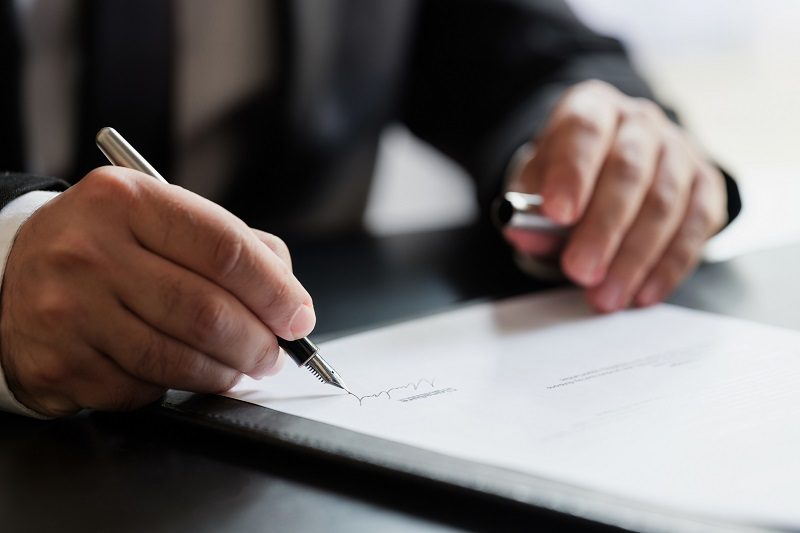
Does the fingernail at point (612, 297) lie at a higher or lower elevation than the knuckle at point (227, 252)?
lower

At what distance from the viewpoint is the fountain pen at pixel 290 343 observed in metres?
0.36

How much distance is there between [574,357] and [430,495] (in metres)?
0.17

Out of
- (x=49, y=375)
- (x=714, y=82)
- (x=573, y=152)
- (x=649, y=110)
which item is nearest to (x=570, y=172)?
(x=573, y=152)

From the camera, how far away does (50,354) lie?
0.34 m

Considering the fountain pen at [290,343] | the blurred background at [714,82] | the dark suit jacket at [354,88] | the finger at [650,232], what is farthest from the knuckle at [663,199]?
the blurred background at [714,82]

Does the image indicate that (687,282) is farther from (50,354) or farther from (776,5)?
(776,5)

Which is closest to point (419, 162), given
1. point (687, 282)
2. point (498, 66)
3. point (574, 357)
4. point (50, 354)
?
point (498, 66)

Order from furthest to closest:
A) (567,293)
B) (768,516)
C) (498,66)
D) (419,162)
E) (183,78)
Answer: (419,162), (498,66), (183,78), (567,293), (768,516)

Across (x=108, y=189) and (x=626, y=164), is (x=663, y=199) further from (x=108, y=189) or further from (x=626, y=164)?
(x=108, y=189)

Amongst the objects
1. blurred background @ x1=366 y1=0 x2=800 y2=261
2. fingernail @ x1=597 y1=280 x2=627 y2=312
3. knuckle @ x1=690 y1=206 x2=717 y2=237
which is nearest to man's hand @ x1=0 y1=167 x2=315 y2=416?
fingernail @ x1=597 y1=280 x2=627 y2=312

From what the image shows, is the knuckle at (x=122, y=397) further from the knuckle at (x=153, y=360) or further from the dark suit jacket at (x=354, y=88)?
the dark suit jacket at (x=354, y=88)

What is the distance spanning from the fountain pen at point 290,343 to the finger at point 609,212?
23 cm

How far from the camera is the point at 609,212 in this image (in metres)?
0.55

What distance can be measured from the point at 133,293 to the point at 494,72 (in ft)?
2.22
